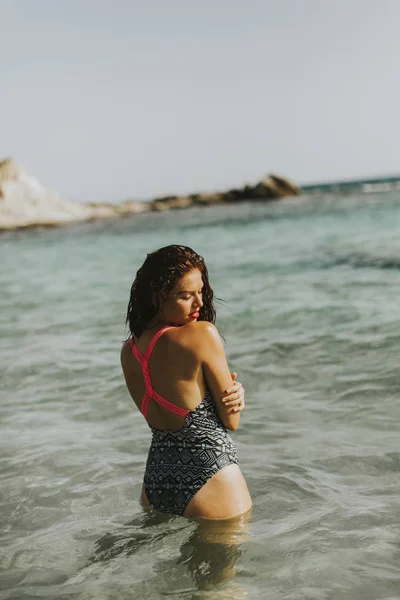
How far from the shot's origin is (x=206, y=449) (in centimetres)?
347

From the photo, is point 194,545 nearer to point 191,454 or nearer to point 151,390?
point 191,454

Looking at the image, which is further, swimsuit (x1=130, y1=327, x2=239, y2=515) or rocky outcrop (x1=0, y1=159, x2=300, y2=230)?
rocky outcrop (x1=0, y1=159, x2=300, y2=230)

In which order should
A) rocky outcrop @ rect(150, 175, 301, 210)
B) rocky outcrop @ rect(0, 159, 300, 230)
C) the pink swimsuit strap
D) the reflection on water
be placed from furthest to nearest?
rocky outcrop @ rect(150, 175, 301, 210) → rocky outcrop @ rect(0, 159, 300, 230) → the pink swimsuit strap → the reflection on water

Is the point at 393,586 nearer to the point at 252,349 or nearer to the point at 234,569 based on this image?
the point at 234,569

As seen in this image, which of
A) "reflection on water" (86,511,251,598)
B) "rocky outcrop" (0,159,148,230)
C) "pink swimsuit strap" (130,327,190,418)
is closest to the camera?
"reflection on water" (86,511,251,598)

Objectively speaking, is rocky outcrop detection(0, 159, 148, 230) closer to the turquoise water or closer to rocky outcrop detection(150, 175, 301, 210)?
rocky outcrop detection(150, 175, 301, 210)

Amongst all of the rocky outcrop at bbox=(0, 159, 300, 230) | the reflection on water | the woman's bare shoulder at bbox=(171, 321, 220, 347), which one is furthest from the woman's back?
the rocky outcrop at bbox=(0, 159, 300, 230)

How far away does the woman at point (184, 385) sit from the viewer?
132 inches

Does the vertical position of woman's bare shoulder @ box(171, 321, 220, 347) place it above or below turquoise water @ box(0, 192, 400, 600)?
above

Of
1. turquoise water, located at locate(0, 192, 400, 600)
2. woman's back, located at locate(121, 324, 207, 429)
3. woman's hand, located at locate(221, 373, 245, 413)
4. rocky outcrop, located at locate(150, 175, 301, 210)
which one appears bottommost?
turquoise water, located at locate(0, 192, 400, 600)

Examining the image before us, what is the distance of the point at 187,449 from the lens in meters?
3.49

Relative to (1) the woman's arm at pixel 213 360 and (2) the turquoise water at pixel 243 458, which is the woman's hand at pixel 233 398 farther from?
(2) the turquoise water at pixel 243 458

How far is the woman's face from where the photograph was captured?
11.1ft

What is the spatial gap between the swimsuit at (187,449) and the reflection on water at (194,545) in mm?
145
